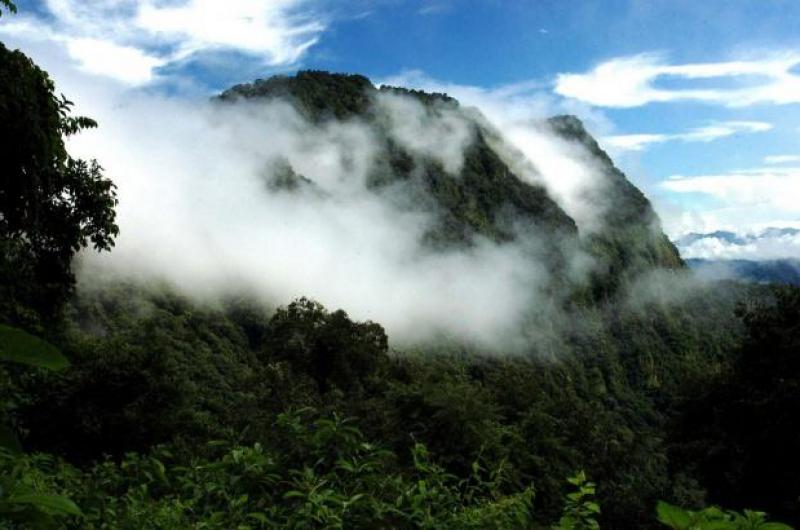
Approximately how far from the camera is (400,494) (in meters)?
4.31

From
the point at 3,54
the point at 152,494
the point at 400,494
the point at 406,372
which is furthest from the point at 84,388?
the point at 406,372

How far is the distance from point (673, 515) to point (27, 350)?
5.45ft

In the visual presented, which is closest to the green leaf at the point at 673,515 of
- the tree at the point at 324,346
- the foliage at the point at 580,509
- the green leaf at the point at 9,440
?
the green leaf at the point at 9,440

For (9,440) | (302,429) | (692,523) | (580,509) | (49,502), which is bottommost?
(580,509)

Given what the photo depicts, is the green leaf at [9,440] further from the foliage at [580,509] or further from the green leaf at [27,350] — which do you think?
the foliage at [580,509]

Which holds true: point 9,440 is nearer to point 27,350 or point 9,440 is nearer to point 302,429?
point 27,350

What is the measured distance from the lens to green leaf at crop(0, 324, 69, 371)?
4.14 feet

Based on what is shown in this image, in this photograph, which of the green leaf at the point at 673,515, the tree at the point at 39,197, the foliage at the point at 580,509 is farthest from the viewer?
the tree at the point at 39,197

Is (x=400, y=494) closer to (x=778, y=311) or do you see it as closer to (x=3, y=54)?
(x=3, y=54)

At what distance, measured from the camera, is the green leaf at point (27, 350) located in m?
1.26

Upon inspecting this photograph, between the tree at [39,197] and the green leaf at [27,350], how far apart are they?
943 cm

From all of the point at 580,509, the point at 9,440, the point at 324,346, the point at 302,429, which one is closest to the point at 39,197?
the point at 302,429

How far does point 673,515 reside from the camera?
1718 mm

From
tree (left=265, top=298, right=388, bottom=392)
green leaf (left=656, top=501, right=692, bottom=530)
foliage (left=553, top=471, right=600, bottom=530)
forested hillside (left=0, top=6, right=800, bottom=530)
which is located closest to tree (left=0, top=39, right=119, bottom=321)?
forested hillside (left=0, top=6, right=800, bottom=530)
